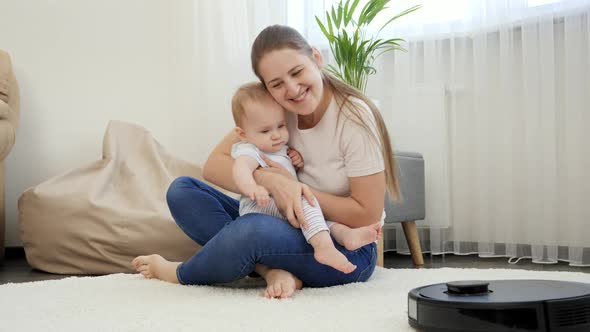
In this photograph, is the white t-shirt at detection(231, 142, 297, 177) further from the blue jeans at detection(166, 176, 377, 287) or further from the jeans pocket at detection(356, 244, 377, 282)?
the jeans pocket at detection(356, 244, 377, 282)

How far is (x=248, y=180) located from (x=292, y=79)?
0.24 meters

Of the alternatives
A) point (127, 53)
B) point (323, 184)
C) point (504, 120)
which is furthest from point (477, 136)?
point (127, 53)

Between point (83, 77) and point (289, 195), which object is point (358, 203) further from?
point (83, 77)

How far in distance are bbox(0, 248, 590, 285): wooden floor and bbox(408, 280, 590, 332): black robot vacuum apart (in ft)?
4.33

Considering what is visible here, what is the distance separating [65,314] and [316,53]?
0.77 metres

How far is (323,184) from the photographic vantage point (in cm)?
157

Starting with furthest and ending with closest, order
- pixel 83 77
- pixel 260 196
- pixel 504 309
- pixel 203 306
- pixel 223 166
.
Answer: pixel 83 77, pixel 223 166, pixel 260 196, pixel 203 306, pixel 504 309

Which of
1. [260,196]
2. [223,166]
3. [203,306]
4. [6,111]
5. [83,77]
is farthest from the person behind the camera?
[83,77]

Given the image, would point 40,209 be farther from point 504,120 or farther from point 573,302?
point 573,302

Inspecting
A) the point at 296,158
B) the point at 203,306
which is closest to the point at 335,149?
the point at 296,158

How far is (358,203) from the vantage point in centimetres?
150

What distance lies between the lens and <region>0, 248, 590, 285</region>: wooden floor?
7.42 ft

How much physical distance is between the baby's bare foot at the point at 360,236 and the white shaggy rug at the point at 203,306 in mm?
106

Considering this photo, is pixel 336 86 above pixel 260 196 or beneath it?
above
